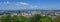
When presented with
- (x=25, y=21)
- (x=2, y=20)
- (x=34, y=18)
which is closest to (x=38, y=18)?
(x=34, y=18)

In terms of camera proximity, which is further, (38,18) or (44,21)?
(38,18)

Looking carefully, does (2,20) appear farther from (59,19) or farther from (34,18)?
(59,19)

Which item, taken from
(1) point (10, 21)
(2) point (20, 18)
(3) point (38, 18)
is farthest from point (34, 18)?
(1) point (10, 21)

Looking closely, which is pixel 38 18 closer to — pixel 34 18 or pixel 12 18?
pixel 34 18

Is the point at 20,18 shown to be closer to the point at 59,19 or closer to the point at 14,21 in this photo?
the point at 14,21

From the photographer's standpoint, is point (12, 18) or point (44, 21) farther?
point (12, 18)

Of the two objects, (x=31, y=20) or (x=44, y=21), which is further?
(x=31, y=20)

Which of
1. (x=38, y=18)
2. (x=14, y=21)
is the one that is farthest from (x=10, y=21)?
(x=38, y=18)

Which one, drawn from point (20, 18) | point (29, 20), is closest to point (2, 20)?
point (20, 18)
